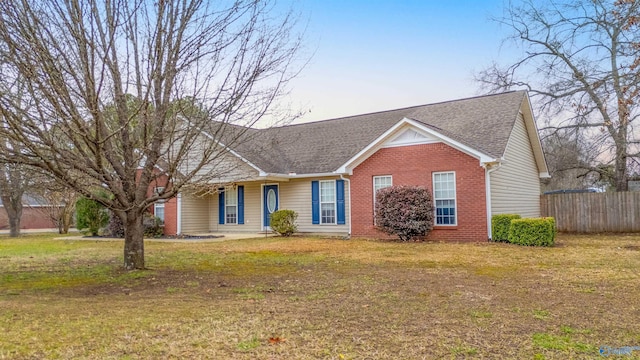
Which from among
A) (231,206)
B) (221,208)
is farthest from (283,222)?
(221,208)

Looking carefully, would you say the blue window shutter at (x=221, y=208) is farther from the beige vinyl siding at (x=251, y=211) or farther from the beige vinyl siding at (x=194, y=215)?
the beige vinyl siding at (x=194, y=215)

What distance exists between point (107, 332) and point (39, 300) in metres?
2.41

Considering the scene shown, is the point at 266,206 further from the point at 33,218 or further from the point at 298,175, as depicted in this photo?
the point at 33,218

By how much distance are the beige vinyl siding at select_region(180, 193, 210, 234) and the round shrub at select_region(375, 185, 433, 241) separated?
8896 mm

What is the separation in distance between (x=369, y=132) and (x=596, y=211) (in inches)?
407

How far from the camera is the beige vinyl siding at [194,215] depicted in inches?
782

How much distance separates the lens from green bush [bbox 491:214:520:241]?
1379cm

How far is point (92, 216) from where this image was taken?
19969 millimetres

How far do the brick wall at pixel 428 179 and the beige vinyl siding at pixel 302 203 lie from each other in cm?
154

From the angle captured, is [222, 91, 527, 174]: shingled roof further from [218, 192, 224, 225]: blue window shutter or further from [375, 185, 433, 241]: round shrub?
[218, 192, 224, 225]: blue window shutter

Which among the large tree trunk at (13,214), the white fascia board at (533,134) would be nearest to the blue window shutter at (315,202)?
the white fascia board at (533,134)

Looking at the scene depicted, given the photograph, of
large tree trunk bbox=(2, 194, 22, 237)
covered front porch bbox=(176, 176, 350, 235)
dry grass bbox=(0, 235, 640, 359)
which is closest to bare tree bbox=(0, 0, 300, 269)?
→ dry grass bbox=(0, 235, 640, 359)

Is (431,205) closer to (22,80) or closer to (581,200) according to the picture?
(581,200)

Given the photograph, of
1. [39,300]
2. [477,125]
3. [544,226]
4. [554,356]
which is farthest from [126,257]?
[477,125]
